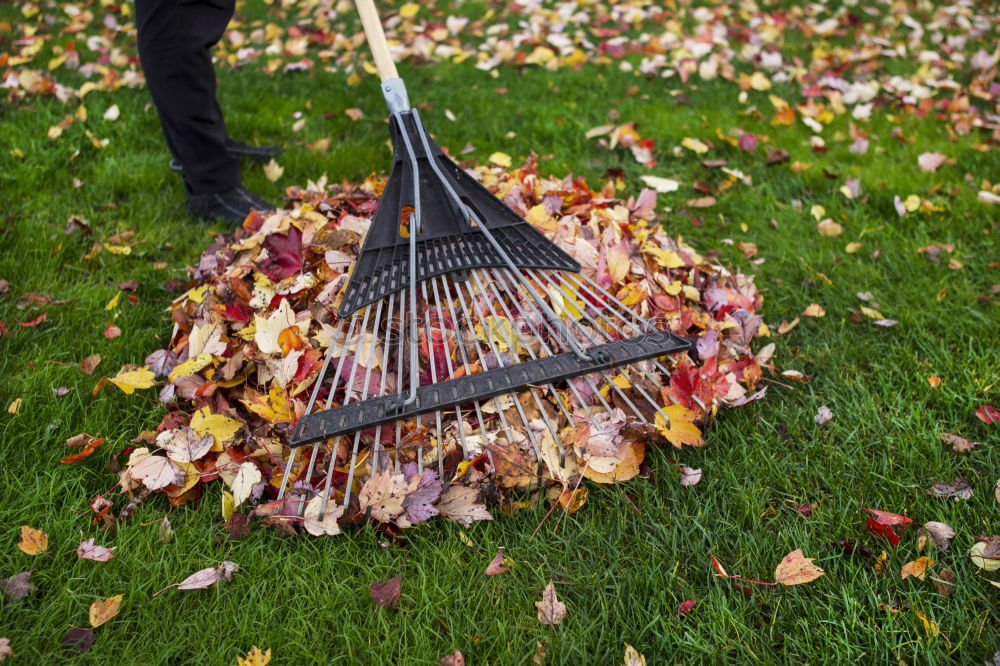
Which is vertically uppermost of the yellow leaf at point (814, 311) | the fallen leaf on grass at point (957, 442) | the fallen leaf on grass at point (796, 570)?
the fallen leaf on grass at point (796, 570)

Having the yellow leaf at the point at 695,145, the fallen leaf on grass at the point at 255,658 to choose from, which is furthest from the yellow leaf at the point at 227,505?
the yellow leaf at the point at 695,145

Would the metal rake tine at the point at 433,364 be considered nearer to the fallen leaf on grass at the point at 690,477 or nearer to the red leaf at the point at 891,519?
the fallen leaf on grass at the point at 690,477

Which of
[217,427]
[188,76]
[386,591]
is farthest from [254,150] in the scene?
[386,591]

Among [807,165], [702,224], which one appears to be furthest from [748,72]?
[702,224]

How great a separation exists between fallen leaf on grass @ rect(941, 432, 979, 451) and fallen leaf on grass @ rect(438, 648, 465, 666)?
143cm

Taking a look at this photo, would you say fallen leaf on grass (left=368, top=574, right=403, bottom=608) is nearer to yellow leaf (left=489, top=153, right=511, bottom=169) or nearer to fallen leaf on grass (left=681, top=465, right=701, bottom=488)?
fallen leaf on grass (left=681, top=465, right=701, bottom=488)

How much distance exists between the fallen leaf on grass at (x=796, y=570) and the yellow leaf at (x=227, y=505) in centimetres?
133

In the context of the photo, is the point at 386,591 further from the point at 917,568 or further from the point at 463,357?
the point at 917,568

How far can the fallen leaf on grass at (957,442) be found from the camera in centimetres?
171

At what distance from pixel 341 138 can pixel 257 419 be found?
2117mm

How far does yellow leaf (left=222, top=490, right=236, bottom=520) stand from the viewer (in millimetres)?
1590

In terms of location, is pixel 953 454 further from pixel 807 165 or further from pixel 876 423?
pixel 807 165

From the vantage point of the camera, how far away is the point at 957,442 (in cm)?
173

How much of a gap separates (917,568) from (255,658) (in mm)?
1469
